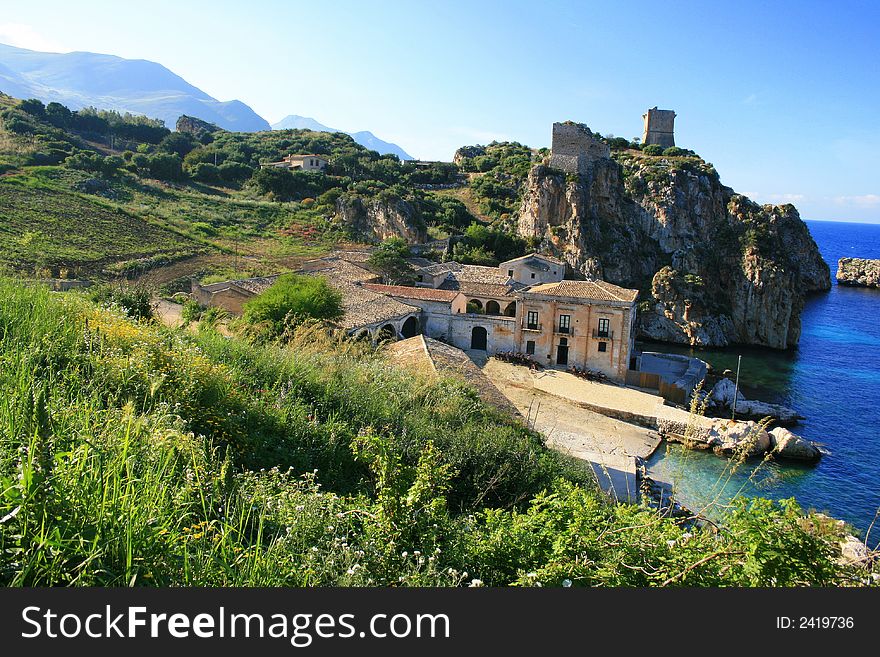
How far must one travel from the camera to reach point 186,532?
131 inches

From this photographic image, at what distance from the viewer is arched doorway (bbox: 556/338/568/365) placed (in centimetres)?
3196

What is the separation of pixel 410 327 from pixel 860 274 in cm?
8771

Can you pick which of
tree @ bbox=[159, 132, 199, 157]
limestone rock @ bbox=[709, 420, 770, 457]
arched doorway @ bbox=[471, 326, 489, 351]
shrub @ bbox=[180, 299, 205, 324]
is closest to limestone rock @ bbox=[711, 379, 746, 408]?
limestone rock @ bbox=[709, 420, 770, 457]

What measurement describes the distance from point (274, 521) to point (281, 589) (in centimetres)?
187

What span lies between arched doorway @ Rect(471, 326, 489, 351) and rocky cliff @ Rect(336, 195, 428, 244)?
83.4ft

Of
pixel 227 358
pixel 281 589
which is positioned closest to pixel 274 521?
pixel 281 589

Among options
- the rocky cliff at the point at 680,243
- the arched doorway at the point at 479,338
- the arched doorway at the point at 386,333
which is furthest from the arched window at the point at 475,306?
the rocky cliff at the point at 680,243

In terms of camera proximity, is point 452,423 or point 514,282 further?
point 514,282

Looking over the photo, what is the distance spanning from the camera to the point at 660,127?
73875 millimetres

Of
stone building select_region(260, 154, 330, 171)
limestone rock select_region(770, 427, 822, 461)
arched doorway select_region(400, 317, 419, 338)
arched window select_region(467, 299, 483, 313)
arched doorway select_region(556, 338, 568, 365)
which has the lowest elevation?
limestone rock select_region(770, 427, 822, 461)

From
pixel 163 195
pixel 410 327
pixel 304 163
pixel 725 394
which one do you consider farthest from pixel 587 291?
pixel 304 163

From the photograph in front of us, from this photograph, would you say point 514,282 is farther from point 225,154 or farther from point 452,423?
point 225,154

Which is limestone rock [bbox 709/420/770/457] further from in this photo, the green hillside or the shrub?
the green hillside

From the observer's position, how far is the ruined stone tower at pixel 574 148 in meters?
59.8
